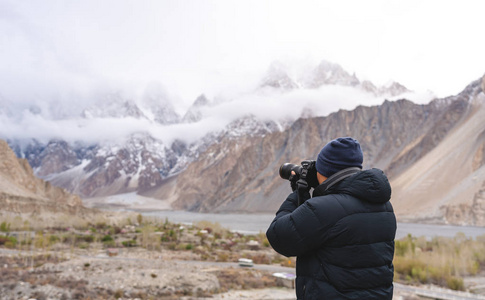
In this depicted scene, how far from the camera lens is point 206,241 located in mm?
24656

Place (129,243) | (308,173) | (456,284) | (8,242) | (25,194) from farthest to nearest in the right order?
(25,194), (129,243), (8,242), (456,284), (308,173)

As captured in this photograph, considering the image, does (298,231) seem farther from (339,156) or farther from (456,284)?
(456,284)

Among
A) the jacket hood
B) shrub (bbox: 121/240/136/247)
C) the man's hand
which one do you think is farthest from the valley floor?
the jacket hood

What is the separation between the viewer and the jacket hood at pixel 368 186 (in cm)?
200

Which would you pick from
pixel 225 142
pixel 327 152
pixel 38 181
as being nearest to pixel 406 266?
pixel 327 152

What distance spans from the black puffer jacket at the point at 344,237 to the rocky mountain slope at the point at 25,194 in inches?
1291

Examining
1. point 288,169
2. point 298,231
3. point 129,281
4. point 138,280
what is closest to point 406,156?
point 138,280

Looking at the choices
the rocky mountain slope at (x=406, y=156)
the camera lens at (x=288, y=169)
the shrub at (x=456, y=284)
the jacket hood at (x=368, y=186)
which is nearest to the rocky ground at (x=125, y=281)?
the shrub at (x=456, y=284)

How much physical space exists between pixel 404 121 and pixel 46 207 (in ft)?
321

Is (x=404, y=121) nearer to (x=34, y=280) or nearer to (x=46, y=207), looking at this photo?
(x=46, y=207)

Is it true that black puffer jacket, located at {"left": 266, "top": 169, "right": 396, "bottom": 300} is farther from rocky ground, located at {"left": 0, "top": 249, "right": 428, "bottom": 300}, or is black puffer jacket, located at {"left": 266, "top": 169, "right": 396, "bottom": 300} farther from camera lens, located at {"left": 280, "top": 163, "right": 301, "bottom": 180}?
rocky ground, located at {"left": 0, "top": 249, "right": 428, "bottom": 300}

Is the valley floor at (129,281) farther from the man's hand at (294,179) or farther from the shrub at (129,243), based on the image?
the man's hand at (294,179)

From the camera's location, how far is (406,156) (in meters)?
93.5

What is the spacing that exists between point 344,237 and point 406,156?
326 ft
